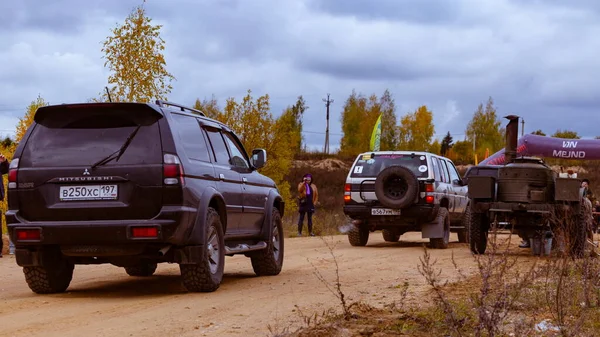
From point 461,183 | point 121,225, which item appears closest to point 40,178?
point 121,225

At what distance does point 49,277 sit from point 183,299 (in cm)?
158

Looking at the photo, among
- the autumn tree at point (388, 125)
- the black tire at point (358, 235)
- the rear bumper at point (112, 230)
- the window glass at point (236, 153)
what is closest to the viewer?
the rear bumper at point (112, 230)

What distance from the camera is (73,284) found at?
1174cm

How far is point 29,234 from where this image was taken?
967 centimetres

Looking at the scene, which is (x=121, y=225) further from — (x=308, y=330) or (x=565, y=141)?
(x=565, y=141)

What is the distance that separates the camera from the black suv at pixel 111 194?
31.2 ft

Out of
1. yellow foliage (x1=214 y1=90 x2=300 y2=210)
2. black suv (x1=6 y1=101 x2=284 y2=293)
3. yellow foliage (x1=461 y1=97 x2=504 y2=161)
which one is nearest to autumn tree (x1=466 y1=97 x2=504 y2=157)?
yellow foliage (x1=461 y1=97 x2=504 y2=161)

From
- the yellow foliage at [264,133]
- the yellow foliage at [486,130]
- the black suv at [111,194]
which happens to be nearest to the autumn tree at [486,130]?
the yellow foliage at [486,130]

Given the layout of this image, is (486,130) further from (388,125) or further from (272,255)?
(272,255)

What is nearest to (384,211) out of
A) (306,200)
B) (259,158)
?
(306,200)

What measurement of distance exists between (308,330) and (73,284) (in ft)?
17.9

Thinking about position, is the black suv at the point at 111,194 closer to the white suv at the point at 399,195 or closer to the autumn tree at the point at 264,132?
the white suv at the point at 399,195

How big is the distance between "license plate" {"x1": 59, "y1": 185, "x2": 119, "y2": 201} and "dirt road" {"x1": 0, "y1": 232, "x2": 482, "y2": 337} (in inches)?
40.9

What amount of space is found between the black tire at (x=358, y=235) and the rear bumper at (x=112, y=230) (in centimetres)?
1125
